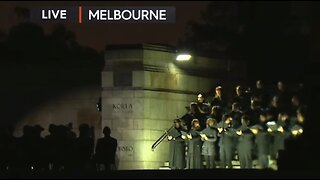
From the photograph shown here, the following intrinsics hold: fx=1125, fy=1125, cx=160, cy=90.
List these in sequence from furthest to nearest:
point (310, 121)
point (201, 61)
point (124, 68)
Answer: point (201, 61) → point (124, 68) → point (310, 121)

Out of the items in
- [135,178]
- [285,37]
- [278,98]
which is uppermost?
[285,37]

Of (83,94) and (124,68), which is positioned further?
(83,94)

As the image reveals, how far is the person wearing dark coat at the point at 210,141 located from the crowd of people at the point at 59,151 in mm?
2237

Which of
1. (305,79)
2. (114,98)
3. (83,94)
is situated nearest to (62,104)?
(83,94)

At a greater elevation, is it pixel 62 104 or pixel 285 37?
pixel 285 37

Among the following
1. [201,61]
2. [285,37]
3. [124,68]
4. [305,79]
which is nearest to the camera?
[305,79]

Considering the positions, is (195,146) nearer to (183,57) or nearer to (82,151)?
(82,151)

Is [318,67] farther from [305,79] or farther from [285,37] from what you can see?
[285,37]

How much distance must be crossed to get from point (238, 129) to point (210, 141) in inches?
39.4

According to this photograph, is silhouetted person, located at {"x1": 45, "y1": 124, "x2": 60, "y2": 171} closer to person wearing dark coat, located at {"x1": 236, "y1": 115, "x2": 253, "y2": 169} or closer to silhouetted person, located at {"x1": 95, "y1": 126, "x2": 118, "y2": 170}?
silhouetted person, located at {"x1": 95, "y1": 126, "x2": 118, "y2": 170}

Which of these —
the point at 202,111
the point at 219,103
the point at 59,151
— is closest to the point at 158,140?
the point at 202,111

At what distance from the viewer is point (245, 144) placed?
26.7m

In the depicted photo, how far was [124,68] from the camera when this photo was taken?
31.7 m

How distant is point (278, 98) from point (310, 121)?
111 cm
